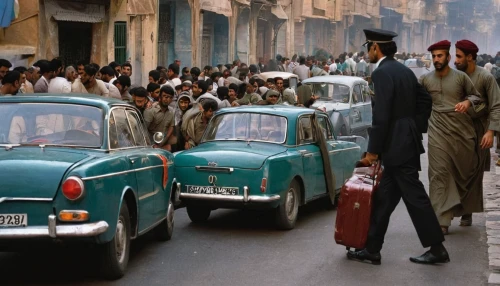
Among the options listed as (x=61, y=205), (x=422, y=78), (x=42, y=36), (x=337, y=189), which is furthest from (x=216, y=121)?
(x=42, y=36)

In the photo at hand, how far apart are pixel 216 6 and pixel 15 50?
12.8 metres

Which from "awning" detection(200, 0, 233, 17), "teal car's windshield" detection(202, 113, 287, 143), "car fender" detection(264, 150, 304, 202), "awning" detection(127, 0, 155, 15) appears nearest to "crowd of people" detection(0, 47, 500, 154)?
"teal car's windshield" detection(202, 113, 287, 143)

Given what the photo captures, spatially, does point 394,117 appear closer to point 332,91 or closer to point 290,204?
point 290,204

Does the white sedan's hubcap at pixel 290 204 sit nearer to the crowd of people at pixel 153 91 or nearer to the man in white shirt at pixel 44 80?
the crowd of people at pixel 153 91

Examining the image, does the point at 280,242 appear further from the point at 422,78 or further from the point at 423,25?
the point at 423,25

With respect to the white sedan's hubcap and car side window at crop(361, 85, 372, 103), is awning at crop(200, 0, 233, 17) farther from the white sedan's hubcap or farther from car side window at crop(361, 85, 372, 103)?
the white sedan's hubcap

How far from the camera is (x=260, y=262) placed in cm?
838

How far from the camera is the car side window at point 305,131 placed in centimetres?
1123

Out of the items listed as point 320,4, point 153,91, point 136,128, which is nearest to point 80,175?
point 136,128

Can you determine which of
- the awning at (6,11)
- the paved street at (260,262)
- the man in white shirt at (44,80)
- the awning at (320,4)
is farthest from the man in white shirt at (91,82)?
the awning at (320,4)

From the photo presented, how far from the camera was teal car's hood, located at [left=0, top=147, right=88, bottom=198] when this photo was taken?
675 cm

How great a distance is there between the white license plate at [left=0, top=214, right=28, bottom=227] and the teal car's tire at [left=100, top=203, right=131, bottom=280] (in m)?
0.75

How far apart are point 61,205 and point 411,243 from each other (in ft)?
13.0

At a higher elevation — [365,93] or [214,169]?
[214,169]
